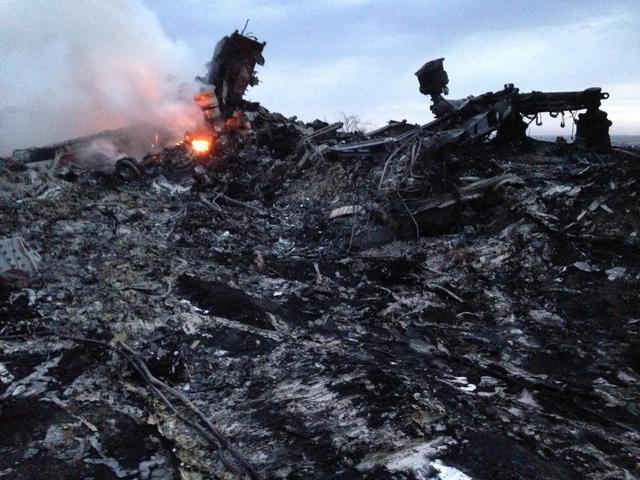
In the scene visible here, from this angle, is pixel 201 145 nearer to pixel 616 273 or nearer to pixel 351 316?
pixel 351 316

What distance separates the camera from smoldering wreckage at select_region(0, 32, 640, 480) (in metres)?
2.90

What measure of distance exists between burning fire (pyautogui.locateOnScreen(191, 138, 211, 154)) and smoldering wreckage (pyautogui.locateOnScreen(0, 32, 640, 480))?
3.00 m

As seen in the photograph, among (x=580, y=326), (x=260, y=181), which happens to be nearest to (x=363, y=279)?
(x=580, y=326)

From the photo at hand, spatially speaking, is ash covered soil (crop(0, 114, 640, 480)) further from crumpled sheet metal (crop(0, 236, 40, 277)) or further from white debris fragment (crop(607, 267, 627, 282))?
crumpled sheet metal (crop(0, 236, 40, 277))

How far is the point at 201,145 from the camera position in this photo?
43.8ft

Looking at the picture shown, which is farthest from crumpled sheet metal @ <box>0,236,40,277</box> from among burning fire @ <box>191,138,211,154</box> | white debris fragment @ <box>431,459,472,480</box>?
burning fire @ <box>191,138,211,154</box>

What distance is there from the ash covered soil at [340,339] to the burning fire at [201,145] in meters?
5.12

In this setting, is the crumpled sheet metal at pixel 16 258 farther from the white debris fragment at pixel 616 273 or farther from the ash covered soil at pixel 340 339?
the white debris fragment at pixel 616 273

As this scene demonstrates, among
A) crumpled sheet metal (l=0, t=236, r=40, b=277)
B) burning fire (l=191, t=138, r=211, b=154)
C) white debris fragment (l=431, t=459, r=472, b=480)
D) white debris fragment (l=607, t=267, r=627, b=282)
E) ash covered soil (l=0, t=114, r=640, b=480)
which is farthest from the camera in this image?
burning fire (l=191, t=138, r=211, b=154)

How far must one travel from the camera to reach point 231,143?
43.6ft

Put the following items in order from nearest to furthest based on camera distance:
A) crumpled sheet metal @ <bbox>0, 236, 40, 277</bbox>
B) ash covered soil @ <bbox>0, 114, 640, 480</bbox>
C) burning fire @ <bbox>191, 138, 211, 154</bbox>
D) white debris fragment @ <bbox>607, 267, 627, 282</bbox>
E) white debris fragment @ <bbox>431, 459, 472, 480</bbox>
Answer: white debris fragment @ <bbox>431, 459, 472, 480</bbox>, ash covered soil @ <bbox>0, 114, 640, 480</bbox>, white debris fragment @ <bbox>607, 267, 627, 282</bbox>, crumpled sheet metal @ <bbox>0, 236, 40, 277</bbox>, burning fire @ <bbox>191, 138, 211, 154</bbox>

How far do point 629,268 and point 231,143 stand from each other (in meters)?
10.8

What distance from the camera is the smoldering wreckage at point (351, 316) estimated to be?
290 cm

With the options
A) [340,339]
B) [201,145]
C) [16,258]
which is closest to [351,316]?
[340,339]
